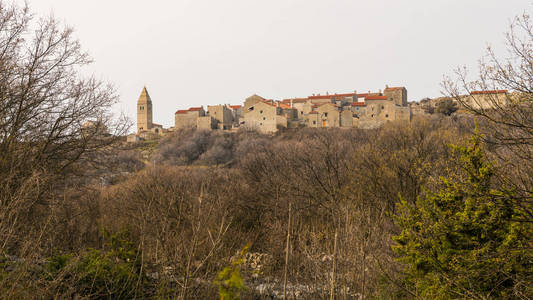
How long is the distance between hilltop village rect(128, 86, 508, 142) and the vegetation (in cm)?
3750

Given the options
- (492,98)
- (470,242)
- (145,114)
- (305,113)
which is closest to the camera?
(470,242)

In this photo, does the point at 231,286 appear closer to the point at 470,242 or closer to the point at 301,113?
the point at 470,242

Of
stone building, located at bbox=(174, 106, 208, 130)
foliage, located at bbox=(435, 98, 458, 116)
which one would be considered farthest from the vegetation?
stone building, located at bbox=(174, 106, 208, 130)

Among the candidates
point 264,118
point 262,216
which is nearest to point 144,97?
point 264,118

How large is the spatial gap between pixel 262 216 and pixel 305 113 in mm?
49749

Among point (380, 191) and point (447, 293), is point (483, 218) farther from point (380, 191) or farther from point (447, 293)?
point (380, 191)

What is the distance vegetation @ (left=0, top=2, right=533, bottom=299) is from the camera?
5102mm

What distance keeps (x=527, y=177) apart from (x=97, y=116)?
1122 centimetres

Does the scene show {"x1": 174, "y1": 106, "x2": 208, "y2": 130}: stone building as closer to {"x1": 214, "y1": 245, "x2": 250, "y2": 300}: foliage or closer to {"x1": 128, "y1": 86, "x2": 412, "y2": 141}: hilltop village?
{"x1": 128, "y1": 86, "x2": 412, "y2": 141}: hilltop village

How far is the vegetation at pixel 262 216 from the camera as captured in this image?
5.10 metres

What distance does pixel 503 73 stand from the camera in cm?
649

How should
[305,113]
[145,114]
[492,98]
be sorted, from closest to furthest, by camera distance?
1. [492,98]
2. [305,113]
3. [145,114]

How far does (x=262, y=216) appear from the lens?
1675cm

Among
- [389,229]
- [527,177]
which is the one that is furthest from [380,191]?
[527,177]
